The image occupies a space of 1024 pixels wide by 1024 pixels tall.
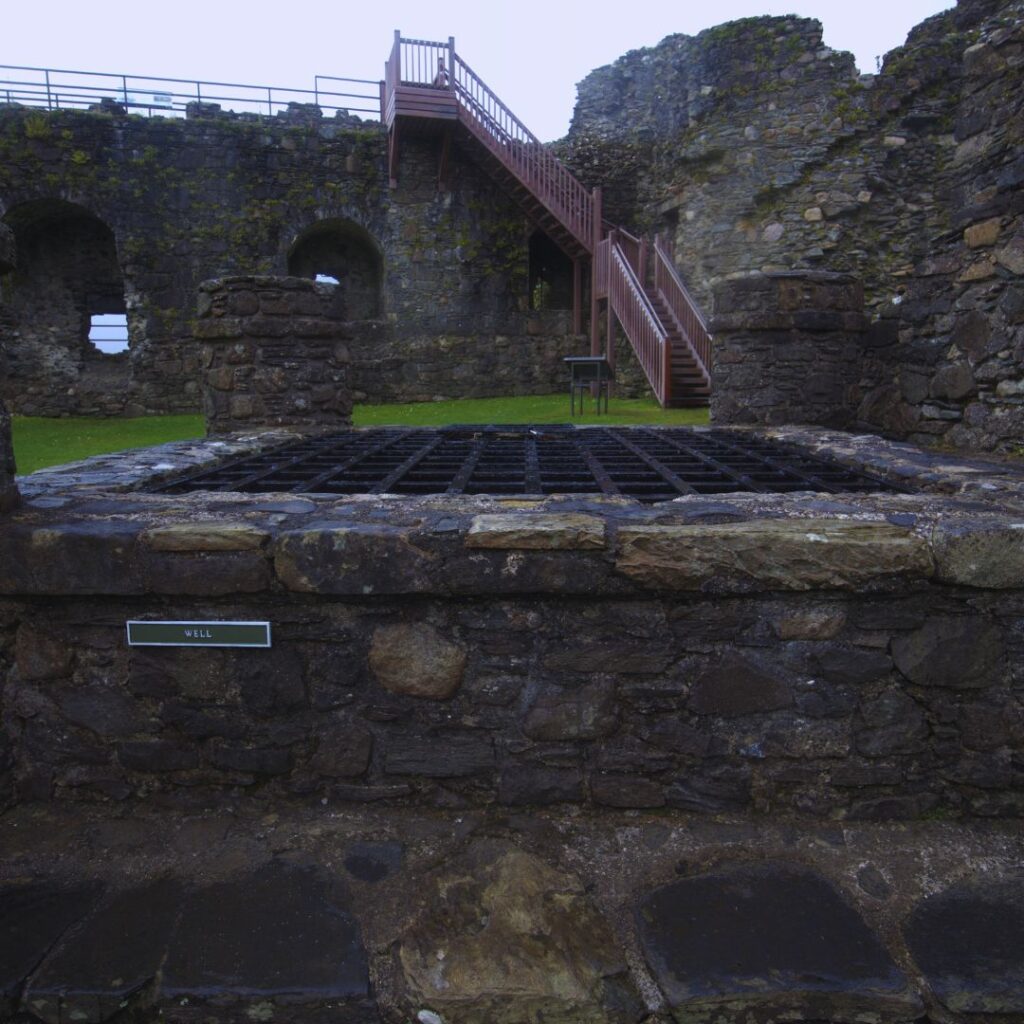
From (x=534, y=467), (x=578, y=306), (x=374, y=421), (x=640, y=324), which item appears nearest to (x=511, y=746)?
(x=534, y=467)

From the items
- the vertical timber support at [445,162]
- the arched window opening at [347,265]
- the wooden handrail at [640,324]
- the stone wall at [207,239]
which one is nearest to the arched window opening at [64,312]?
the stone wall at [207,239]

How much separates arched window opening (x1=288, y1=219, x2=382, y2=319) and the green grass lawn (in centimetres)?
340

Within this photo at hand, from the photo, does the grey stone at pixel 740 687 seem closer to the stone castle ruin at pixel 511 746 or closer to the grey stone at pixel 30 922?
the stone castle ruin at pixel 511 746

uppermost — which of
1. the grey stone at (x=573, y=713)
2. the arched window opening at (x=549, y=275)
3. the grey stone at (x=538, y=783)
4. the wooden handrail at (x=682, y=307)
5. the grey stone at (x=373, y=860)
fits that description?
the arched window opening at (x=549, y=275)

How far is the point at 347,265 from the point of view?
60.2 feet

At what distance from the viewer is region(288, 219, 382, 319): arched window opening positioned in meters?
18.0

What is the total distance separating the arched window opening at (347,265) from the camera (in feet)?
59.2

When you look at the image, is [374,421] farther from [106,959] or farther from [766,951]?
[766,951]

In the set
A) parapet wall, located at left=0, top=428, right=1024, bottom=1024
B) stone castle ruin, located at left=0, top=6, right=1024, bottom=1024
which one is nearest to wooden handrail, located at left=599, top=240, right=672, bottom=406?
stone castle ruin, located at left=0, top=6, right=1024, bottom=1024

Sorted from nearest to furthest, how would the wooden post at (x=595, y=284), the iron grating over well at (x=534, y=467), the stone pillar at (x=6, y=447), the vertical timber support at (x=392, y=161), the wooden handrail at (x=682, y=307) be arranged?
the stone pillar at (x=6, y=447), the iron grating over well at (x=534, y=467), the wooden handrail at (x=682, y=307), the vertical timber support at (x=392, y=161), the wooden post at (x=595, y=284)

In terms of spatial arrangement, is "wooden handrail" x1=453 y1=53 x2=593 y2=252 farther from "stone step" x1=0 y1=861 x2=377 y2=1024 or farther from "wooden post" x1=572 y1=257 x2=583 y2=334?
"stone step" x1=0 y1=861 x2=377 y2=1024

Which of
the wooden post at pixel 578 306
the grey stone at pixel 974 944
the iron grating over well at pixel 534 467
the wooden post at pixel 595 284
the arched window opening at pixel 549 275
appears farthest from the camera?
the arched window opening at pixel 549 275

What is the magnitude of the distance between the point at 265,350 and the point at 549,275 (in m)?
13.8

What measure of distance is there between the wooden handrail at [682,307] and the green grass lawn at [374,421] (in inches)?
45.9
